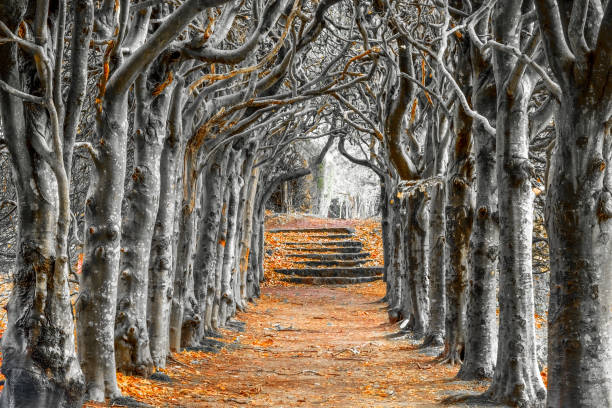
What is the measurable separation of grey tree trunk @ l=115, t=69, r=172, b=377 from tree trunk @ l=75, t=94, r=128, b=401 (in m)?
0.95

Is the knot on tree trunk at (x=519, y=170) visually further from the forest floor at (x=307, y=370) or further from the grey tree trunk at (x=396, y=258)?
the grey tree trunk at (x=396, y=258)

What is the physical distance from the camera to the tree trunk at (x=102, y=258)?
5.41 meters

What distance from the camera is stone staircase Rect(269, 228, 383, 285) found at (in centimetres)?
2444

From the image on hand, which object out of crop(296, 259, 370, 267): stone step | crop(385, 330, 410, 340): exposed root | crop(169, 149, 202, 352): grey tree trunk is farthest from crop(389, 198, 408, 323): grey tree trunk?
crop(296, 259, 370, 267): stone step

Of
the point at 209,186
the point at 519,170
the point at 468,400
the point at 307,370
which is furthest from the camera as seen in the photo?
the point at 209,186

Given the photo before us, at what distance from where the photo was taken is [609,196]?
3.58 metres

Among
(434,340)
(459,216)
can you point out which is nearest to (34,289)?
(459,216)

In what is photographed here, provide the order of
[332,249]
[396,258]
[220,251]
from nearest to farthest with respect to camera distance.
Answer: [220,251] → [396,258] → [332,249]

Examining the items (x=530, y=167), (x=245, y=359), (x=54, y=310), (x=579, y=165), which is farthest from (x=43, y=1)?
(x=245, y=359)

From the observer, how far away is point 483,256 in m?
6.86

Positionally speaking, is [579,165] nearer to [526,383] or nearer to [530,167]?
[530,167]

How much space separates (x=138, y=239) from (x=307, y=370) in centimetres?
337

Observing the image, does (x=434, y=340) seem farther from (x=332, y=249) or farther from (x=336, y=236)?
(x=336, y=236)

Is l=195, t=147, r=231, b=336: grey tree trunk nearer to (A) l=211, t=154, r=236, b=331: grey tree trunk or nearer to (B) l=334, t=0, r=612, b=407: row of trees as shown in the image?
(A) l=211, t=154, r=236, b=331: grey tree trunk
